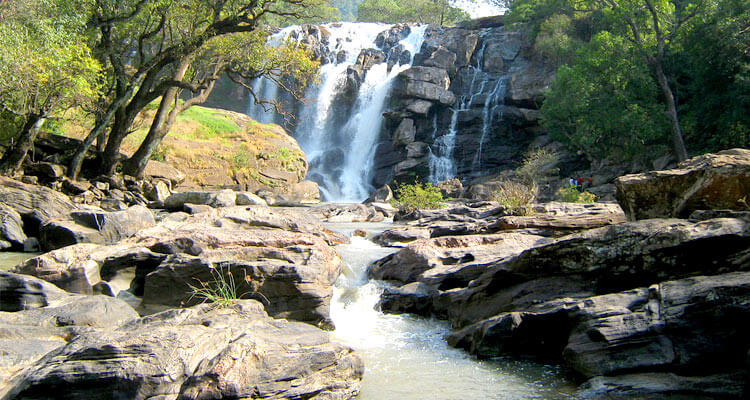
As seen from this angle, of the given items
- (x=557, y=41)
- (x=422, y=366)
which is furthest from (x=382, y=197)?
(x=422, y=366)

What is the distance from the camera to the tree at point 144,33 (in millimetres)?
17906

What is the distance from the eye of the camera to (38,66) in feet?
46.3

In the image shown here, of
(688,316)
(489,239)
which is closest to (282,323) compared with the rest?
(688,316)

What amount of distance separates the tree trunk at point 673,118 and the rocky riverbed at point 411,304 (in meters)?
17.0

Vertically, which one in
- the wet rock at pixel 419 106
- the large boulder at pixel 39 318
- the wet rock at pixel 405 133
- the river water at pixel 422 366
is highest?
the wet rock at pixel 419 106

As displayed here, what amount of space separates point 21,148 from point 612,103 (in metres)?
25.2

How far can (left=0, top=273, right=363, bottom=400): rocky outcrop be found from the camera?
4070 millimetres

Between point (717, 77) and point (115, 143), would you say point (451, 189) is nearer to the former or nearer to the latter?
point (717, 77)

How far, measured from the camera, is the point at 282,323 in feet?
18.6

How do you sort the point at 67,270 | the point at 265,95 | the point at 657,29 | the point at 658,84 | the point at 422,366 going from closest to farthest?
1. the point at 422,366
2. the point at 67,270
3. the point at 657,29
4. the point at 658,84
5. the point at 265,95

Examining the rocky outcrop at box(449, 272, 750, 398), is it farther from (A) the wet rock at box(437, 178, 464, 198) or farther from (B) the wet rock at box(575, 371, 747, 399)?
(A) the wet rock at box(437, 178, 464, 198)

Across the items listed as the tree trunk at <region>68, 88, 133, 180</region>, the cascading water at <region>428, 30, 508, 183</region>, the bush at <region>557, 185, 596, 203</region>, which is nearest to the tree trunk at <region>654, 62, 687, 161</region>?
the bush at <region>557, 185, 596, 203</region>

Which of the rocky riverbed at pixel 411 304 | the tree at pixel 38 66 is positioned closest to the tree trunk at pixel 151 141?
the tree at pixel 38 66

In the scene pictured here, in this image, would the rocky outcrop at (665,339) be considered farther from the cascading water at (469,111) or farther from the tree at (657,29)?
the cascading water at (469,111)
